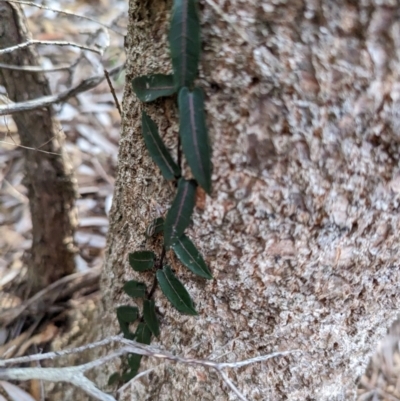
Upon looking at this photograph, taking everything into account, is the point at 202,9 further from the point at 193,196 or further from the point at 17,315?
the point at 17,315

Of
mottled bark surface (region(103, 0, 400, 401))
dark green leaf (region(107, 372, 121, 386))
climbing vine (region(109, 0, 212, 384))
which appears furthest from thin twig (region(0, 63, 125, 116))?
dark green leaf (region(107, 372, 121, 386))

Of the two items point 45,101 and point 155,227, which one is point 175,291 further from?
point 45,101

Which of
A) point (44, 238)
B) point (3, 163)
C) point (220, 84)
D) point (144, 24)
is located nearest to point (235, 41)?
point (220, 84)

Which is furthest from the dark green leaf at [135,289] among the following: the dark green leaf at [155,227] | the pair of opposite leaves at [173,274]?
the dark green leaf at [155,227]

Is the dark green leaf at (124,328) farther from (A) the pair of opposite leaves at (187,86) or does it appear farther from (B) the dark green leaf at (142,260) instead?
(A) the pair of opposite leaves at (187,86)

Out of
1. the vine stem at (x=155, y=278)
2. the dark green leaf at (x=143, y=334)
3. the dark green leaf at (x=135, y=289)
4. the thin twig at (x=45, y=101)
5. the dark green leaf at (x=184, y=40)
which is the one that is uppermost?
the dark green leaf at (x=184, y=40)

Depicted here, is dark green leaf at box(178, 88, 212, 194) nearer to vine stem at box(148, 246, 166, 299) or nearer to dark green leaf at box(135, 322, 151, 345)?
vine stem at box(148, 246, 166, 299)
